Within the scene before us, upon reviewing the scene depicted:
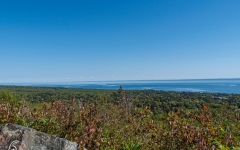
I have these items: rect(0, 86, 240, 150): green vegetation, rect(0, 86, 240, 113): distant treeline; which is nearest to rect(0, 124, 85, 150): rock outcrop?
rect(0, 86, 240, 150): green vegetation

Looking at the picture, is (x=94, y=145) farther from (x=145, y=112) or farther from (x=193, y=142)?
(x=145, y=112)

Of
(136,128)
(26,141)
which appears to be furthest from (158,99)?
(26,141)

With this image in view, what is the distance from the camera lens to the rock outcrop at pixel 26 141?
140 inches

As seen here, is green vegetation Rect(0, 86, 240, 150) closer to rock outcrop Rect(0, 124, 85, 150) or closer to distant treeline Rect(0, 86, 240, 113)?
distant treeline Rect(0, 86, 240, 113)

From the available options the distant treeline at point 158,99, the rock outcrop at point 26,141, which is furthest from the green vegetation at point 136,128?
the rock outcrop at point 26,141

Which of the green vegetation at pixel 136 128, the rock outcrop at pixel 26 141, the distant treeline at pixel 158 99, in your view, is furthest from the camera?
the distant treeline at pixel 158 99

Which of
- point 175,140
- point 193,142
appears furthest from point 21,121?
point 193,142

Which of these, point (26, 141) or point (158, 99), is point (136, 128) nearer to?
point (26, 141)

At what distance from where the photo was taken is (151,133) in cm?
599

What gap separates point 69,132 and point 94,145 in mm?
1011

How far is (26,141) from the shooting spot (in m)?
3.67

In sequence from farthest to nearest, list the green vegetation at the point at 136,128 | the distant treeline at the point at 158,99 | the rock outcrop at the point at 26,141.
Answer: the distant treeline at the point at 158,99, the green vegetation at the point at 136,128, the rock outcrop at the point at 26,141

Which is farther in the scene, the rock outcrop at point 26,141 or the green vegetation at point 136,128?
the green vegetation at point 136,128

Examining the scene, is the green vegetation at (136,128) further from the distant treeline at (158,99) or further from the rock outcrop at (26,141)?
the rock outcrop at (26,141)
